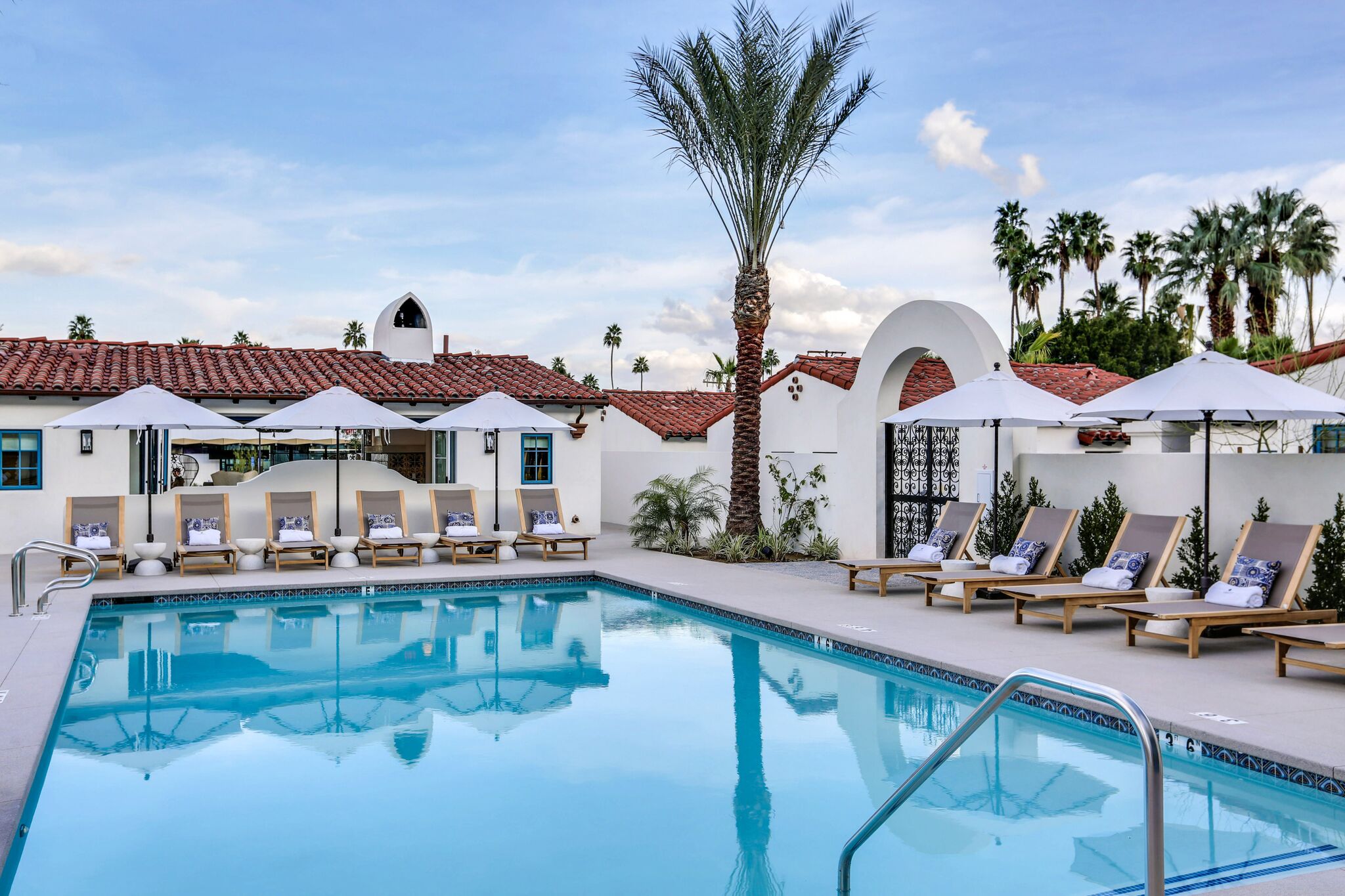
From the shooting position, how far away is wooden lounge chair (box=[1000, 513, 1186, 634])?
36.3 ft

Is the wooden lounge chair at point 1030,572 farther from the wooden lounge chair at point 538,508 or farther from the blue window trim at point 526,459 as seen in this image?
the blue window trim at point 526,459

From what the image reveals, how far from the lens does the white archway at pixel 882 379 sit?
15.3 meters

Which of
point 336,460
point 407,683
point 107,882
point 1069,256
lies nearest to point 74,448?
point 336,460

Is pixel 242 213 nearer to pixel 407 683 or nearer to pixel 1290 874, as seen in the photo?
pixel 407 683

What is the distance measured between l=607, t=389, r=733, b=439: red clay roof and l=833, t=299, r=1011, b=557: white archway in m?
7.49

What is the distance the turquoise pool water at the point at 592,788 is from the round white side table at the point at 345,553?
5860 millimetres

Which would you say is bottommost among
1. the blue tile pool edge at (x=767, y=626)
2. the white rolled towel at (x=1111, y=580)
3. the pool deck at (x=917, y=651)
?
the blue tile pool edge at (x=767, y=626)

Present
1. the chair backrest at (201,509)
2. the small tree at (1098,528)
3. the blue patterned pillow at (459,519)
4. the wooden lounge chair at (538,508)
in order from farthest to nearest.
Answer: the wooden lounge chair at (538,508)
the blue patterned pillow at (459,519)
the chair backrest at (201,509)
the small tree at (1098,528)

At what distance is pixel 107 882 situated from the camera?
545cm

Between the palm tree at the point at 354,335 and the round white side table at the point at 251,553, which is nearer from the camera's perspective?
the round white side table at the point at 251,553

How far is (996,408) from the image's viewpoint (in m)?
13.0

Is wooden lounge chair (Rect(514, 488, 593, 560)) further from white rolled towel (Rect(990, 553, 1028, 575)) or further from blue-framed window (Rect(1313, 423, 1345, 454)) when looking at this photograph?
blue-framed window (Rect(1313, 423, 1345, 454))

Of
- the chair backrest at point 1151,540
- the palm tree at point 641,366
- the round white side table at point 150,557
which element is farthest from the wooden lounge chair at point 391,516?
the palm tree at point 641,366

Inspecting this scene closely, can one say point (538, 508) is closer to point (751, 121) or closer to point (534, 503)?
point (534, 503)
